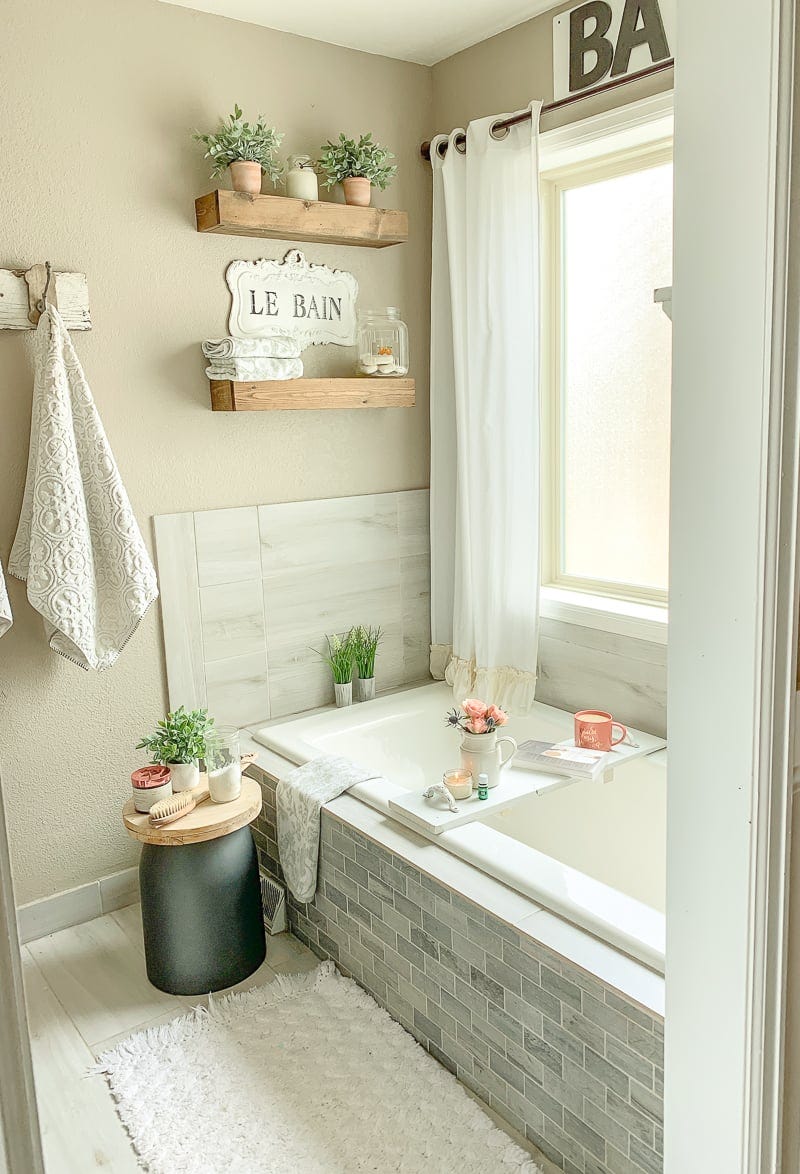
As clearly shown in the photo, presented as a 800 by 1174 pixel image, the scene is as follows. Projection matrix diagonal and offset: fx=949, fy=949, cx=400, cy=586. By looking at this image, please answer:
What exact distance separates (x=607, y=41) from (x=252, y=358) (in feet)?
4.12

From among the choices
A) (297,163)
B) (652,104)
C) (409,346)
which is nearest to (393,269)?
(409,346)

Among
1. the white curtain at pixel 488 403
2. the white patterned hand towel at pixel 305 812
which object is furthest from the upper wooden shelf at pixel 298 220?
the white patterned hand towel at pixel 305 812

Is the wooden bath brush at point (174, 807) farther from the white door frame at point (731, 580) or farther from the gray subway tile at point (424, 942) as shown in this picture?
the white door frame at point (731, 580)

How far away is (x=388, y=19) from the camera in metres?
2.74

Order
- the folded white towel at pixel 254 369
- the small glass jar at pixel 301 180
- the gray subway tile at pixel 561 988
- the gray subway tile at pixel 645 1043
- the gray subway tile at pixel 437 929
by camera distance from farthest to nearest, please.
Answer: the small glass jar at pixel 301 180 → the folded white towel at pixel 254 369 → the gray subway tile at pixel 437 929 → the gray subway tile at pixel 561 988 → the gray subway tile at pixel 645 1043

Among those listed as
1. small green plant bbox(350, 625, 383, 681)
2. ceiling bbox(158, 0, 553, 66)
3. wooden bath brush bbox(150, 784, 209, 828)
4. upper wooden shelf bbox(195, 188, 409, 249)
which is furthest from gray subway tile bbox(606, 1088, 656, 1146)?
ceiling bbox(158, 0, 553, 66)

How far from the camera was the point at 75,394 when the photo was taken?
2412 millimetres

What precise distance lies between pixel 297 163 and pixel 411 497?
1.10 meters

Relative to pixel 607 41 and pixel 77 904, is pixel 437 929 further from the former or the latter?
pixel 607 41

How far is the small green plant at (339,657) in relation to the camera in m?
3.09

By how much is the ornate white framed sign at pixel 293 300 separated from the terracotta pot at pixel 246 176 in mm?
223

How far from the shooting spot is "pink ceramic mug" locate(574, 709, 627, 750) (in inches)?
105

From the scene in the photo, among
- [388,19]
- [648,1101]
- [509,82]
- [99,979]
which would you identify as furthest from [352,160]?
[648,1101]

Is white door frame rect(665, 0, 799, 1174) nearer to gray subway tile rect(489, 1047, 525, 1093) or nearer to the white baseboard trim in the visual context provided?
gray subway tile rect(489, 1047, 525, 1093)
